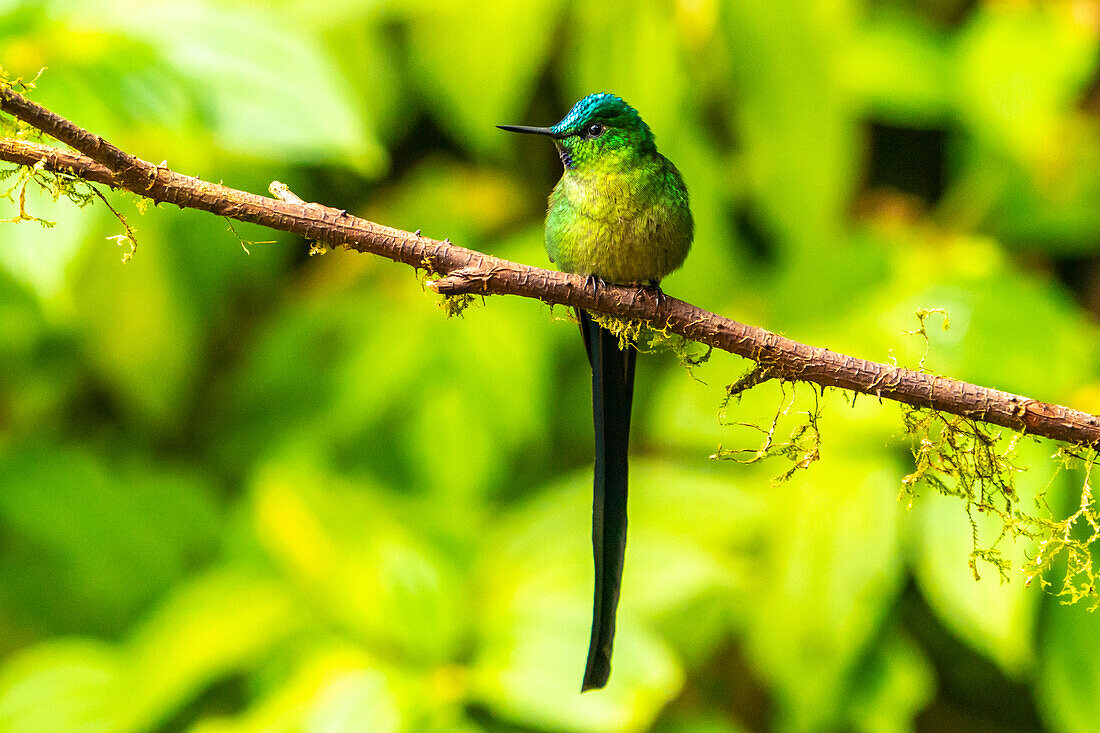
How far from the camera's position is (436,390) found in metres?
2.68

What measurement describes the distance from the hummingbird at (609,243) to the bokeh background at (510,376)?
2.23 feet

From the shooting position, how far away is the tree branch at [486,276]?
1063 millimetres

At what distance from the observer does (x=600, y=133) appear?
1619mm

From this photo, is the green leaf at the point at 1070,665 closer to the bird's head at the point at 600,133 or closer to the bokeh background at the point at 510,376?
the bokeh background at the point at 510,376

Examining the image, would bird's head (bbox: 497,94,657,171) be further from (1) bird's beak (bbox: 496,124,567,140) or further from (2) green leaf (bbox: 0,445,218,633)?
(2) green leaf (bbox: 0,445,218,633)

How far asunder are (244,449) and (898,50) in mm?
2342

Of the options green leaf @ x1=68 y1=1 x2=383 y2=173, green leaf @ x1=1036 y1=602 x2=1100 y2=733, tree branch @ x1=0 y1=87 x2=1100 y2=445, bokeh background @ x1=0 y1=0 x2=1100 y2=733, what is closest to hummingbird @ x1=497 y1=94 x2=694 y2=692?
tree branch @ x1=0 y1=87 x2=1100 y2=445

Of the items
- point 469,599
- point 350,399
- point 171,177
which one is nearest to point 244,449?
point 350,399

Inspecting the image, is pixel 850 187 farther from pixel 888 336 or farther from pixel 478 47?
pixel 478 47

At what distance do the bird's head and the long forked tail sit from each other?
28 cm

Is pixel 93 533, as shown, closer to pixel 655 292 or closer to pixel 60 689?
pixel 60 689

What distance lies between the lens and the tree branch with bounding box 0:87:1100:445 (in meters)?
1.06

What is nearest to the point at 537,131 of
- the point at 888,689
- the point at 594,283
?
the point at 594,283

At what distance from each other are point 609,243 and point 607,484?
1.19 ft
